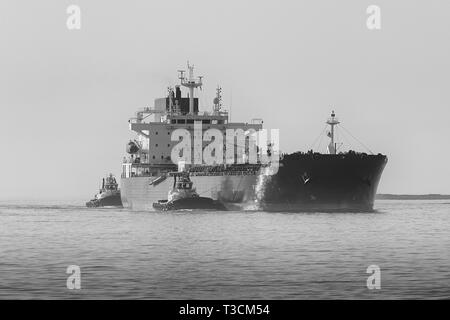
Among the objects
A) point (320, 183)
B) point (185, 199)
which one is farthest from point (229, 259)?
point (185, 199)

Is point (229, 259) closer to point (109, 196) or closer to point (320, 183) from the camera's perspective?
point (320, 183)

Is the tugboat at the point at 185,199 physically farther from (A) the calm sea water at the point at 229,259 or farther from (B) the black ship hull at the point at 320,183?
(A) the calm sea water at the point at 229,259

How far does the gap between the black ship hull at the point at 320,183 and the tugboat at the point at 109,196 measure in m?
48.8

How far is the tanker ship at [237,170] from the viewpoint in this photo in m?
76.4

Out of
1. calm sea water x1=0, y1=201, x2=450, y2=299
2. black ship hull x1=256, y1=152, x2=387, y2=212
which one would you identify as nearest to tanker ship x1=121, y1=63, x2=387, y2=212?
black ship hull x1=256, y1=152, x2=387, y2=212

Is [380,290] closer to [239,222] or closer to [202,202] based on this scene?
[239,222]

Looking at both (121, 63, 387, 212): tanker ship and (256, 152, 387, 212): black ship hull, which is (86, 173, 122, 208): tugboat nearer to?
(121, 63, 387, 212): tanker ship

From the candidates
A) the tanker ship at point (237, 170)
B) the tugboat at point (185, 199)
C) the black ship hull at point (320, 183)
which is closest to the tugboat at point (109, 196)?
the tanker ship at point (237, 170)

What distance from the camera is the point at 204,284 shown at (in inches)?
1287

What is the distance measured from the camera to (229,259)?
40500 millimetres

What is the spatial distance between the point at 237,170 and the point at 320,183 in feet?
32.1

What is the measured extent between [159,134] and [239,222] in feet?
114
